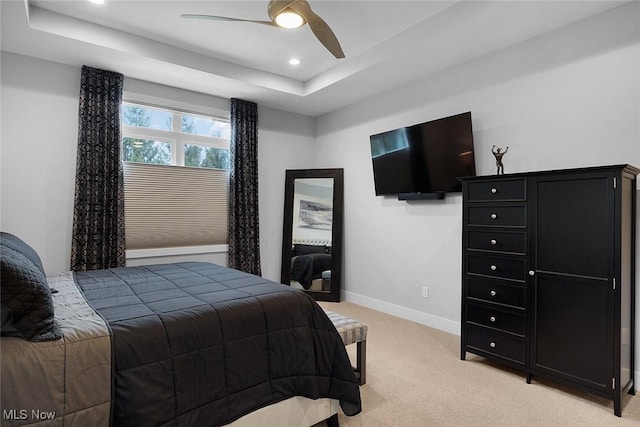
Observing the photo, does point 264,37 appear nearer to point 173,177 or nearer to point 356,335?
point 173,177

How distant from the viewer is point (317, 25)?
2457 millimetres

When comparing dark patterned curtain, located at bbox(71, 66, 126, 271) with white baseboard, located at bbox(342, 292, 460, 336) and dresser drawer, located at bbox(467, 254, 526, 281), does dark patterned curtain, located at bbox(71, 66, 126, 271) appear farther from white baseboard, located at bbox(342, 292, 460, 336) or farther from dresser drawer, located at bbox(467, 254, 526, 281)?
dresser drawer, located at bbox(467, 254, 526, 281)

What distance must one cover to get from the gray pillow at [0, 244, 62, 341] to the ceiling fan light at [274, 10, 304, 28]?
207 centimetres

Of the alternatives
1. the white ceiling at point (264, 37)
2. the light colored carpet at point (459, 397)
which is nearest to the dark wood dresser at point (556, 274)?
the light colored carpet at point (459, 397)

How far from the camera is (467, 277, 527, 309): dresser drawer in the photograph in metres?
2.64

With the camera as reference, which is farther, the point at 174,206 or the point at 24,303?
the point at 174,206

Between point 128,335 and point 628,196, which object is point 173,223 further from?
point 628,196

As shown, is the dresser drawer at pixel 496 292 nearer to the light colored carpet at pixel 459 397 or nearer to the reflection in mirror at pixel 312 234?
the light colored carpet at pixel 459 397

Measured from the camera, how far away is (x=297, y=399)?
6.23 ft

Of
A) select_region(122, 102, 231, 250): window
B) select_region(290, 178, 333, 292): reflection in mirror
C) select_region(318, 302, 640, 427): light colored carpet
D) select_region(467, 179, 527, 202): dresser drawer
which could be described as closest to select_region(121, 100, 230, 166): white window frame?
select_region(122, 102, 231, 250): window

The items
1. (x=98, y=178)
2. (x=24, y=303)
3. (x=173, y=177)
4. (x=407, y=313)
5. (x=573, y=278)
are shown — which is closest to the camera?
(x=24, y=303)

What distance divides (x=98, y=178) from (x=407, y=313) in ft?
12.3

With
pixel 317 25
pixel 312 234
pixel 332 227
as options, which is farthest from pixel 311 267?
pixel 317 25

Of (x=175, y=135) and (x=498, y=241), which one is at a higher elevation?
(x=175, y=135)
